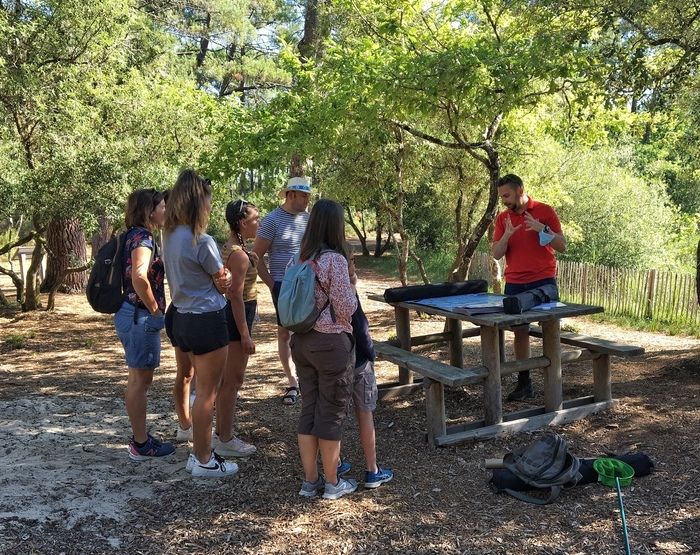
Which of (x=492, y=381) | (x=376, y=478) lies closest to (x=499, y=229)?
(x=492, y=381)

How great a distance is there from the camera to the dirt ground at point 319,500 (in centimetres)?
315

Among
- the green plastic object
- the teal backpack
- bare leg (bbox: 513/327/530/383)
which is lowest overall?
the green plastic object

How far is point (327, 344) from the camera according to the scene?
337 cm

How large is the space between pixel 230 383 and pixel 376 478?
113 cm

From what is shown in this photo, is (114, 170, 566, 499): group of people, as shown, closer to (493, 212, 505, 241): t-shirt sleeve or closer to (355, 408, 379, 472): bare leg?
(355, 408, 379, 472): bare leg

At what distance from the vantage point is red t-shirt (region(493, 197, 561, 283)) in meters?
5.11

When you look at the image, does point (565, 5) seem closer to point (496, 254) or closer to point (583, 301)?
point (496, 254)

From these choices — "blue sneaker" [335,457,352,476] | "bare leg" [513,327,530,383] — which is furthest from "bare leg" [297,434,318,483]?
"bare leg" [513,327,530,383]

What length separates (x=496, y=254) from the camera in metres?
5.13

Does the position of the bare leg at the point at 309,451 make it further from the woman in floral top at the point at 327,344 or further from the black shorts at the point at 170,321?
the black shorts at the point at 170,321

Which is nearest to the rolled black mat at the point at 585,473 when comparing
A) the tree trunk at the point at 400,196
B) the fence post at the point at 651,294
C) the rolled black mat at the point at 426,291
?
the rolled black mat at the point at 426,291

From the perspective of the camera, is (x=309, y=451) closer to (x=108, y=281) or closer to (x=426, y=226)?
(x=108, y=281)

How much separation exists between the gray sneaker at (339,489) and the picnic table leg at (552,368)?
6.29 ft

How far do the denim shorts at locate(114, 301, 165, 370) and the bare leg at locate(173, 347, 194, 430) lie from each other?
17cm
